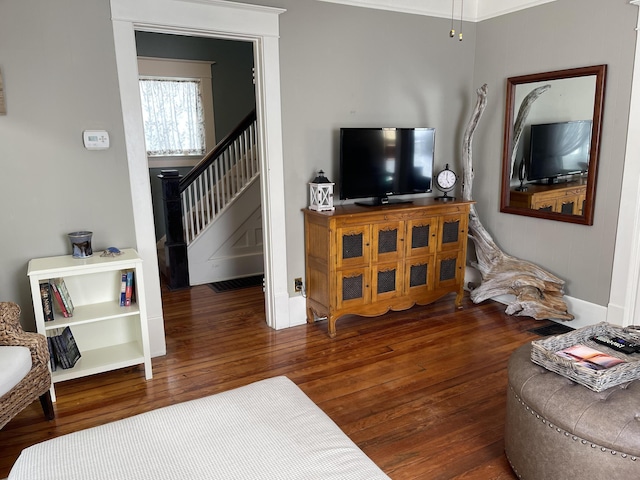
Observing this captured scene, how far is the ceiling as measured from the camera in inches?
152

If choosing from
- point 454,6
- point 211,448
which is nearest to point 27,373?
point 211,448

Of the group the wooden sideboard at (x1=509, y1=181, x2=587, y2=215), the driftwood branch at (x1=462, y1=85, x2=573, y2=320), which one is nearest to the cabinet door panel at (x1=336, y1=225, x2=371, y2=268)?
the driftwood branch at (x1=462, y1=85, x2=573, y2=320)

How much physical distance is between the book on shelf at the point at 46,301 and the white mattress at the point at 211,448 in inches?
54.3

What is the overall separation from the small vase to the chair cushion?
701 mm

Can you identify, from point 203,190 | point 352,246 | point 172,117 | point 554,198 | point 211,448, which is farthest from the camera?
point 172,117

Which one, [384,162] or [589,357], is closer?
[589,357]

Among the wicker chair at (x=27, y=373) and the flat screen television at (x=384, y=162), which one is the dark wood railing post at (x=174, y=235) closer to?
the flat screen television at (x=384, y=162)

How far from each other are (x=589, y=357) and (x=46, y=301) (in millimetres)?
2802

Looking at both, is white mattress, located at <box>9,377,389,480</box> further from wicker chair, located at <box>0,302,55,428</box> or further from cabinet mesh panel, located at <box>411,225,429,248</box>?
cabinet mesh panel, located at <box>411,225,429,248</box>

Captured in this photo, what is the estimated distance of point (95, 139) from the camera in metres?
2.97

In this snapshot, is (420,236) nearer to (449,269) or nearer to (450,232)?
(450,232)

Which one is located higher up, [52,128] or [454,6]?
[454,6]

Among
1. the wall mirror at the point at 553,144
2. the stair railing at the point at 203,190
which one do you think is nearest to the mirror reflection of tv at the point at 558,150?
the wall mirror at the point at 553,144

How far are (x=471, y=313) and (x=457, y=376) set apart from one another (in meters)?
1.22
